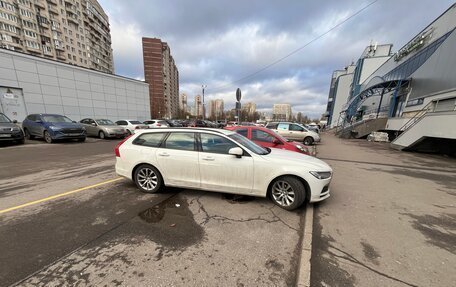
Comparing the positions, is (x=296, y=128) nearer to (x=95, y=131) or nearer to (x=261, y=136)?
(x=261, y=136)

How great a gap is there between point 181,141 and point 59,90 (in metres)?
21.7

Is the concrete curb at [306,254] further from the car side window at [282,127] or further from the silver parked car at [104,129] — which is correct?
the silver parked car at [104,129]

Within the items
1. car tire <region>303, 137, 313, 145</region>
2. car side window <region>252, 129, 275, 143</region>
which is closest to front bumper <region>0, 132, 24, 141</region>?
car side window <region>252, 129, 275, 143</region>

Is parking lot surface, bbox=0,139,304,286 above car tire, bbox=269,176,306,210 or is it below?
below

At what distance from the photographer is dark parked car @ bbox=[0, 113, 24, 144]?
9812 millimetres

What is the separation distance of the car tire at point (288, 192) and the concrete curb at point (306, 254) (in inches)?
12.5

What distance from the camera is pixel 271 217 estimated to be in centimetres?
329

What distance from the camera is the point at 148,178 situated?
4.22 meters

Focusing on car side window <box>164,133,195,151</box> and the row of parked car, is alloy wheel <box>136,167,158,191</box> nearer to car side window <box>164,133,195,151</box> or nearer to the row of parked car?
car side window <box>164,133,195,151</box>

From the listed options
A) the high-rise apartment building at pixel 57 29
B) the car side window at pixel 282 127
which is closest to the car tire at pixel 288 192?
the car side window at pixel 282 127

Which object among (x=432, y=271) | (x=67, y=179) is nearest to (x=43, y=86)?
(x=67, y=179)

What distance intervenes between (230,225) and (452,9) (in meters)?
25.1

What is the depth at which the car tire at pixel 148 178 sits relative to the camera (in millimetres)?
4141

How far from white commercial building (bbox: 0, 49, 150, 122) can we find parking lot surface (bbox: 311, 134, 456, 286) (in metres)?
23.2
